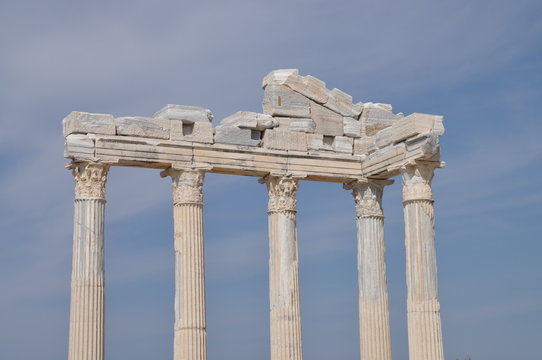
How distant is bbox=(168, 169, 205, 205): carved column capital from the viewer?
38.1 m

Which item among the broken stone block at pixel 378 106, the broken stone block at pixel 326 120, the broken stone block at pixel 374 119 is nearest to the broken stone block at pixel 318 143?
the broken stone block at pixel 326 120

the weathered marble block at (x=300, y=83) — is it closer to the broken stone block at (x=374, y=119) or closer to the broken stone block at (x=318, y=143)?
the broken stone block at (x=318, y=143)

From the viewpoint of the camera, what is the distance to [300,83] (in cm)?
4106

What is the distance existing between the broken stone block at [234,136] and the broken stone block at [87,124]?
4.15m

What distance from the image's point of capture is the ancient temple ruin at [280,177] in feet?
119

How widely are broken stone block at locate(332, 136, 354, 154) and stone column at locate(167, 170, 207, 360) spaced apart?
590 centimetres

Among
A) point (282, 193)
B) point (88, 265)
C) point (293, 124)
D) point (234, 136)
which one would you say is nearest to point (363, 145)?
point (293, 124)

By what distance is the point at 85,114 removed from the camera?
3641 cm

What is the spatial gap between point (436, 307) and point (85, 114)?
13.9 meters

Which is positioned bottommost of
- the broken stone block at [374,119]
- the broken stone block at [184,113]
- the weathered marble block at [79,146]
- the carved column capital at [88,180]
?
the carved column capital at [88,180]

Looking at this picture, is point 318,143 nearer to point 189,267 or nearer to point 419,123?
point 419,123

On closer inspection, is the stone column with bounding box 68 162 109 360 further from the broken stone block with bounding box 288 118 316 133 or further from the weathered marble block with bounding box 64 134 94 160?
the broken stone block with bounding box 288 118 316 133

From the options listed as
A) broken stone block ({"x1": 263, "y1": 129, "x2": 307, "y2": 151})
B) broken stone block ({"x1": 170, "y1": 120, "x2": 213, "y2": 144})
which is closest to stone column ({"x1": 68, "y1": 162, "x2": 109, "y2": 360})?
broken stone block ({"x1": 170, "y1": 120, "x2": 213, "y2": 144})

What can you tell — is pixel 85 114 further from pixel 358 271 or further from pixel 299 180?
pixel 358 271
